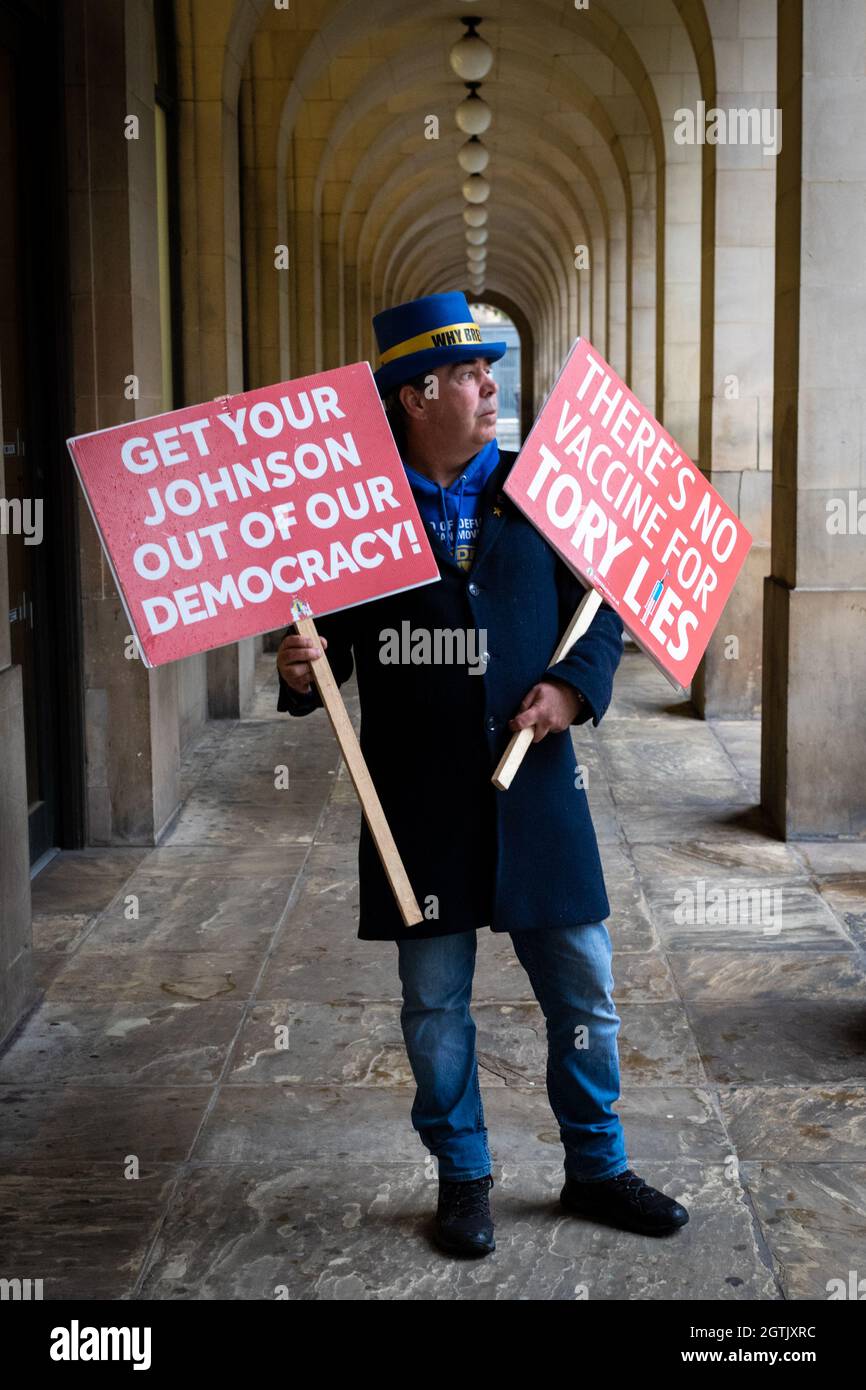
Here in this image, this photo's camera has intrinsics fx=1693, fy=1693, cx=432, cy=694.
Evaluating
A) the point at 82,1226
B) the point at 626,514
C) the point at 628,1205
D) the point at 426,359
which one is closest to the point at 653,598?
the point at 626,514

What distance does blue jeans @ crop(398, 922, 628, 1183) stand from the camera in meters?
3.73

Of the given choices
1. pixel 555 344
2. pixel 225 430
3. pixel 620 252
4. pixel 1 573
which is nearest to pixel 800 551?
pixel 1 573

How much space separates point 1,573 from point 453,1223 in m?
2.45

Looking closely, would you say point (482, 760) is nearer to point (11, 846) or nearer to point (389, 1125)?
point (389, 1125)

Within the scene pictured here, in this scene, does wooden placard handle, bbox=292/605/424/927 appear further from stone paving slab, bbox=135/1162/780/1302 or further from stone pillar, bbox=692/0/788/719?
stone pillar, bbox=692/0/788/719

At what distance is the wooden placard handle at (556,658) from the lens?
3.60 meters

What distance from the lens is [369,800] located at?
11.9 feet

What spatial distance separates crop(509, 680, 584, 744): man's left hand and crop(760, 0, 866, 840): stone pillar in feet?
13.7

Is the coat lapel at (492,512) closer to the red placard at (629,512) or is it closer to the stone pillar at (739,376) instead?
the red placard at (629,512)

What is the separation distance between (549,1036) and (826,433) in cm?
457

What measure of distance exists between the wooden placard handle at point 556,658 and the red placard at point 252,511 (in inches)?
13.1

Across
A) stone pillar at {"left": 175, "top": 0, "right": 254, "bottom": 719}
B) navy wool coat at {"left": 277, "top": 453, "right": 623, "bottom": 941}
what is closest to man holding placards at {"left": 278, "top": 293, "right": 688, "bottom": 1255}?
navy wool coat at {"left": 277, "top": 453, "right": 623, "bottom": 941}

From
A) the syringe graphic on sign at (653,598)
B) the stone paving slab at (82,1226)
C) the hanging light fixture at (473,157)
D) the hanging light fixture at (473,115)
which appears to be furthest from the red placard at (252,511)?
the hanging light fixture at (473,157)

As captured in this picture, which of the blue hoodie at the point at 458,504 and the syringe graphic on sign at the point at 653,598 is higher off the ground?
the blue hoodie at the point at 458,504
